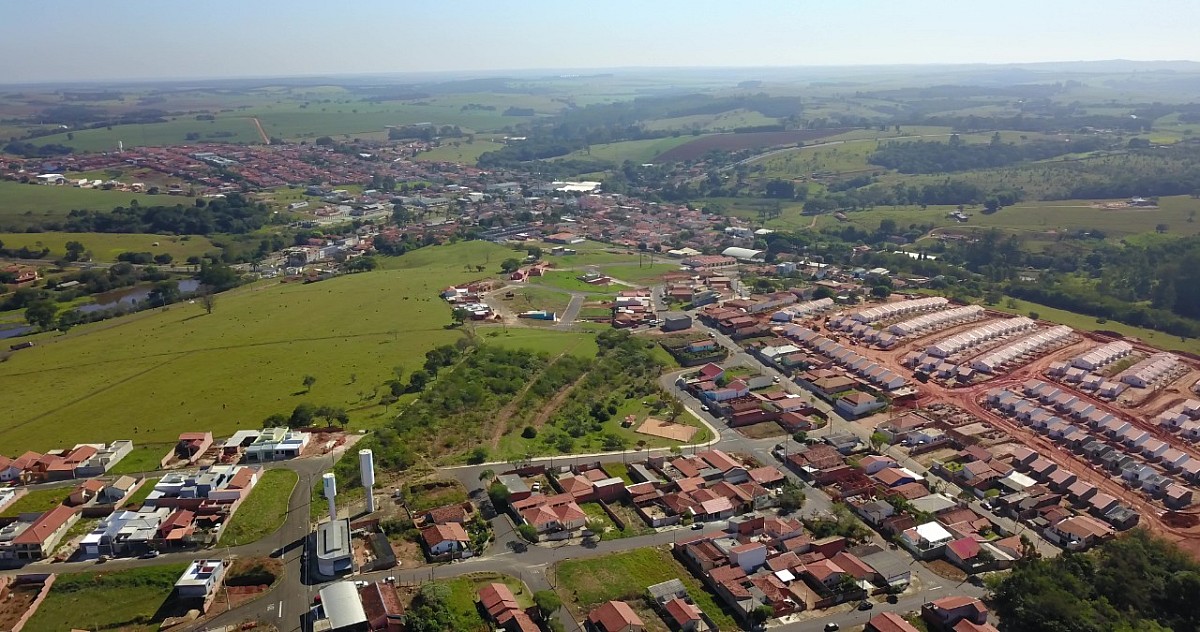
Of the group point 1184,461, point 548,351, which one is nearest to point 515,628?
point 548,351

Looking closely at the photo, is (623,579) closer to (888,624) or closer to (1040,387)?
(888,624)

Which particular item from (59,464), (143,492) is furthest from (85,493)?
(59,464)

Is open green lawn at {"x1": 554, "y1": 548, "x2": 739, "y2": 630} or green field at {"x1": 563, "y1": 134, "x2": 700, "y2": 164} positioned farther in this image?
green field at {"x1": 563, "y1": 134, "x2": 700, "y2": 164}

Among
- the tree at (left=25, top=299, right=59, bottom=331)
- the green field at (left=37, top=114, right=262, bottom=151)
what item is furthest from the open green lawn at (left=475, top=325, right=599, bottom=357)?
the green field at (left=37, top=114, right=262, bottom=151)

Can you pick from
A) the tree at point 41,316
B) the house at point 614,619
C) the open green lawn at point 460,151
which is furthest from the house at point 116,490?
the open green lawn at point 460,151

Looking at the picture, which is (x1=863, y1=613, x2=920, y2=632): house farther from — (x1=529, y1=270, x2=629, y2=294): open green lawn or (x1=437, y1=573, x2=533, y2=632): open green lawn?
(x1=529, y1=270, x2=629, y2=294): open green lawn

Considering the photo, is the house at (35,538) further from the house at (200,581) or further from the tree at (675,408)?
the tree at (675,408)
